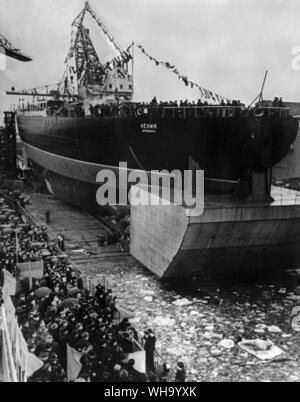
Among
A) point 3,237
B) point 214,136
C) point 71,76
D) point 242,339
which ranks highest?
point 71,76

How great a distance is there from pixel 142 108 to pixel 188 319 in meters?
9.34

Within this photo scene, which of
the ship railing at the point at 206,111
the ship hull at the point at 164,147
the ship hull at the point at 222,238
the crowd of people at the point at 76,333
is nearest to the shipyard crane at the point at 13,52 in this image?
the ship hull at the point at 164,147

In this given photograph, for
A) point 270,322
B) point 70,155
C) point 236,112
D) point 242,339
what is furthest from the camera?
point 70,155

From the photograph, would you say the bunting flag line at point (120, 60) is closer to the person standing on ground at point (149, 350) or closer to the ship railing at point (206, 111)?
the ship railing at point (206, 111)

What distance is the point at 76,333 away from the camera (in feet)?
26.3

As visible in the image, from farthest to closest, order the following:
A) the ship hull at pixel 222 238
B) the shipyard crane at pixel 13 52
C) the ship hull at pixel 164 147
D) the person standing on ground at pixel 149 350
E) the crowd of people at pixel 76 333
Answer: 1. the shipyard crane at pixel 13 52
2. the ship hull at pixel 164 147
3. the ship hull at pixel 222 238
4. the person standing on ground at pixel 149 350
5. the crowd of people at pixel 76 333

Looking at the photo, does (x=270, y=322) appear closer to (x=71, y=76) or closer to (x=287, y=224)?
(x=287, y=224)

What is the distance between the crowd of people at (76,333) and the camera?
24.7 ft

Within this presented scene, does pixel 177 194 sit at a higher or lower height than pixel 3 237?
higher

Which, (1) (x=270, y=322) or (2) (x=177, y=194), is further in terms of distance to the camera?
(2) (x=177, y=194)

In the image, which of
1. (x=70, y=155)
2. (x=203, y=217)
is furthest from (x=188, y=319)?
(x=70, y=155)

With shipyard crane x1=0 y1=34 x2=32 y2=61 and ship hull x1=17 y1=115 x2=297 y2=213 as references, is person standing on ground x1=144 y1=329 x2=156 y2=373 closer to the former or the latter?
ship hull x1=17 y1=115 x2=297 y2=213

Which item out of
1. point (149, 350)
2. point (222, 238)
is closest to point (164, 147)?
point (222, 238)

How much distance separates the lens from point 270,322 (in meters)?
11.5
